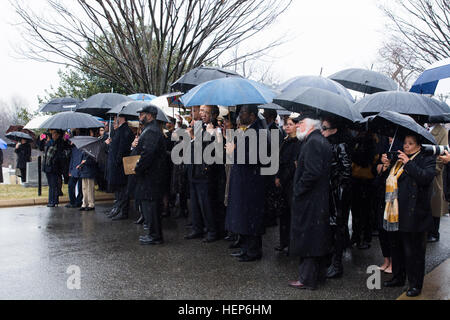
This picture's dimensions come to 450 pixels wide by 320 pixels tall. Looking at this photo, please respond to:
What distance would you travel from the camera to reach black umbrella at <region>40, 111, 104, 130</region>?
9.11 meters

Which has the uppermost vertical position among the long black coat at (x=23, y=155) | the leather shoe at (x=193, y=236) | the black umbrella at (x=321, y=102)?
the black umbrella at (x=321, y=102)

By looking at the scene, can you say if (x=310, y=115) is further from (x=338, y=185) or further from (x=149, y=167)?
(x=149, y=167)

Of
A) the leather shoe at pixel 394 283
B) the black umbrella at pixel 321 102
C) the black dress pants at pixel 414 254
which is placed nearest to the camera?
the black dress pants at pixel 414 254

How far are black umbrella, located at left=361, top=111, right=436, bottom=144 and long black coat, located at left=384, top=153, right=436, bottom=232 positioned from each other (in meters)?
0.24

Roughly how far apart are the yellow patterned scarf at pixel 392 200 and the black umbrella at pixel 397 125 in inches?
9.1

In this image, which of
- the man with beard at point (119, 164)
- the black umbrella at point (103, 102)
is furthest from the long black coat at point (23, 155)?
the man with beard at point (119, 164)

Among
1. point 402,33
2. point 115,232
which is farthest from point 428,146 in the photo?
point 402,33

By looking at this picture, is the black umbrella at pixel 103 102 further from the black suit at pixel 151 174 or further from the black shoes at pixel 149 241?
the black shoes at pixel 149 241

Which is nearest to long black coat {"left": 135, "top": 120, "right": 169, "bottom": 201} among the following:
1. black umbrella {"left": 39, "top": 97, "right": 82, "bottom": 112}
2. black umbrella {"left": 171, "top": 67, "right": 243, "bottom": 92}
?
black umbrella {"left": 171, "top": 67, "right": 243, "bottom": 92}

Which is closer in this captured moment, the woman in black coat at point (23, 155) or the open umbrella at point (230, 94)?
the open umbrella at point (230, 94)

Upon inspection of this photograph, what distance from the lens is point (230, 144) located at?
591 cm

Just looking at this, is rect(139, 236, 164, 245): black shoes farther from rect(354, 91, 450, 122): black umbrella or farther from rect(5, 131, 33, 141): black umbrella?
rect(5, 131, 33, 141): black umbrella

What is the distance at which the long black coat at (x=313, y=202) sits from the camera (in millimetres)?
4629
